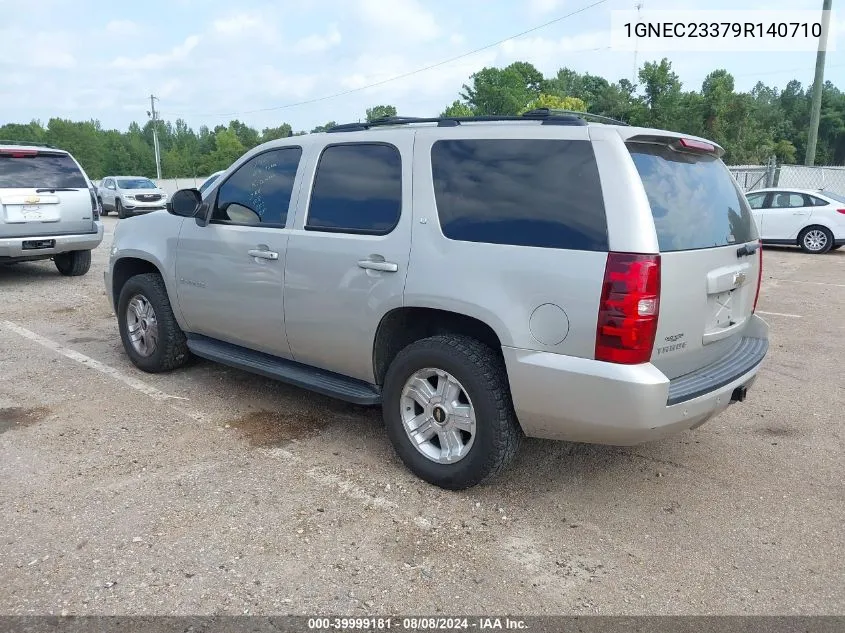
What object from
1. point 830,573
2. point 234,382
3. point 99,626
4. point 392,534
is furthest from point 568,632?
point 234,382

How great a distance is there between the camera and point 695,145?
11.4ft

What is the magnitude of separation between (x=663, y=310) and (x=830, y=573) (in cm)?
133

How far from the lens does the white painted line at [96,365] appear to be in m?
4.94

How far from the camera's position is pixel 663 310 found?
2951mm

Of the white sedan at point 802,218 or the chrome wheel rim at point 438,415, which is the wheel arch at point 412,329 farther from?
the white sedan at point 802,218

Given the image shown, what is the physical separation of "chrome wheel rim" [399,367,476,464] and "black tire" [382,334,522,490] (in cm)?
4

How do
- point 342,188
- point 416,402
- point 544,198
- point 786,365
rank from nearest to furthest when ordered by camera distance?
point 544,198
point 416,402
point 342,188
point 786,365

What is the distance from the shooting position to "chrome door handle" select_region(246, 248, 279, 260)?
4191 mm

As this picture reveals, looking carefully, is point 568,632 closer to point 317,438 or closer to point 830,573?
point 830,573

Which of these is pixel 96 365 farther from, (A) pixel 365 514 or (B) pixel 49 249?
(B) pixel 49 249

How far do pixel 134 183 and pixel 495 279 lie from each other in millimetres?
25610

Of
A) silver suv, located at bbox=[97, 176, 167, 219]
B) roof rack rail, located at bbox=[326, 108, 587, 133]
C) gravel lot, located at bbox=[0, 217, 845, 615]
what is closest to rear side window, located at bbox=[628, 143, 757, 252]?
roof rack rail, located at bbox=[326, 108, 587, 133]

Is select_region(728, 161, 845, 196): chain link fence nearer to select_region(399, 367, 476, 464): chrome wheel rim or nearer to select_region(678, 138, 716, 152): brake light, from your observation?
select_region(678, 138, 716, 152): brake light

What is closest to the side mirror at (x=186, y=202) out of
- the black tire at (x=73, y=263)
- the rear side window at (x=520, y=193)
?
the rear side window at (x=520, y=193)
